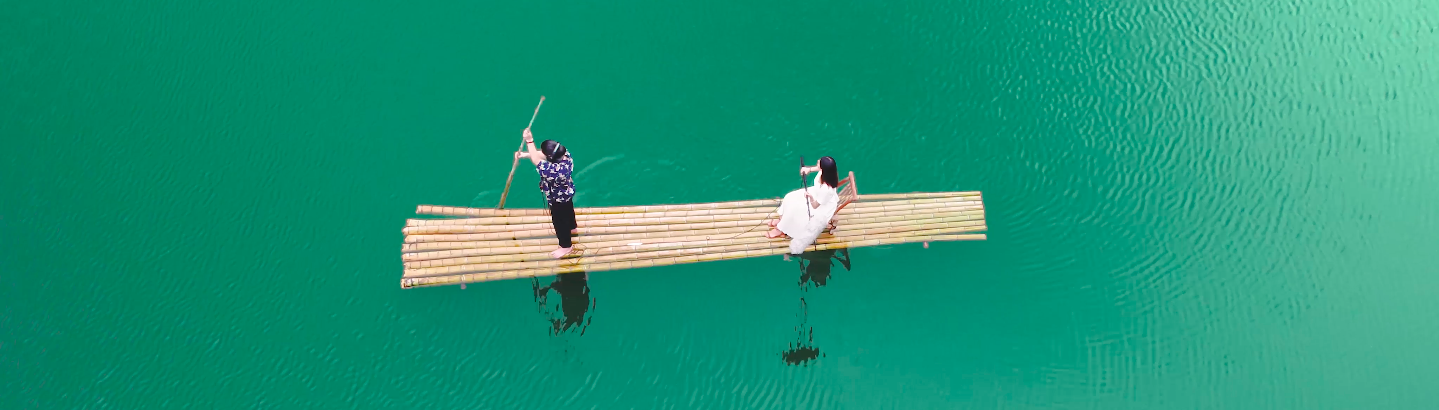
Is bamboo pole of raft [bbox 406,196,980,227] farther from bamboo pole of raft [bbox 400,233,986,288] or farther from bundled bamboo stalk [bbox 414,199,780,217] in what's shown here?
bamboo pole of raft [bbox 400,233,986,288]

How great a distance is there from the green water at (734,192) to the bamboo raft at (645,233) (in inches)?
15.9

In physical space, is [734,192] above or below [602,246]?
above

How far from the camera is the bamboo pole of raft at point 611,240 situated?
4.32 metres

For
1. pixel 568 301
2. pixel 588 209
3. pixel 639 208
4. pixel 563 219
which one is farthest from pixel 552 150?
pixel 568 301

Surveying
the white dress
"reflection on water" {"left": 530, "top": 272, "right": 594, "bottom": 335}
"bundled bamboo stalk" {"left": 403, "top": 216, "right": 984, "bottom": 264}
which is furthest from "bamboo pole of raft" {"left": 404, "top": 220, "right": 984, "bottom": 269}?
"reflection on water" {"left": 530, "top": 272, "right": 594, "bottom": 335}

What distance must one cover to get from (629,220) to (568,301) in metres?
0.79

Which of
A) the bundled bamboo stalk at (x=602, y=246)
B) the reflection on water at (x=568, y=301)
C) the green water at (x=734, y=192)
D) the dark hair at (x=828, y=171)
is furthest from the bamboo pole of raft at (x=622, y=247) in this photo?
the dark hair at (x=828, y=171)

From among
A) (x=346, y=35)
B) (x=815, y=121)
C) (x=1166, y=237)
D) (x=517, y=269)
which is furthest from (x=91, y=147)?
(x=1166, y=237)

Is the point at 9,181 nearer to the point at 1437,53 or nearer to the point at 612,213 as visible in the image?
the point at 612,213

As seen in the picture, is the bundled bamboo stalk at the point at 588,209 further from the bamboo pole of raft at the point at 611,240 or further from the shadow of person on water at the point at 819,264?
the shadow of person on water at the point at 819,264

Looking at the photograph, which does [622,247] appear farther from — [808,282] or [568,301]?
[808,282]

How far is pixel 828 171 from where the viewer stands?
3934 mm

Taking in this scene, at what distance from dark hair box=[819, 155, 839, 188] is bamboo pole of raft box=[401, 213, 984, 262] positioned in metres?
0.75

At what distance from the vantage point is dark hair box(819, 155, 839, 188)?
3904 mm
